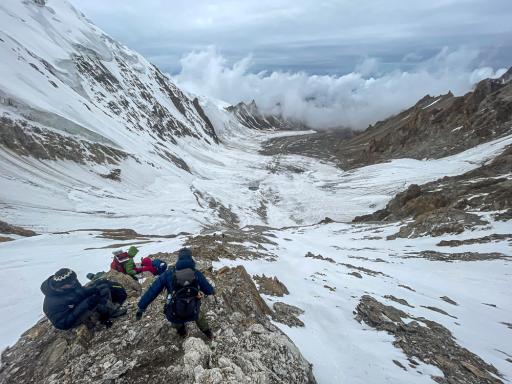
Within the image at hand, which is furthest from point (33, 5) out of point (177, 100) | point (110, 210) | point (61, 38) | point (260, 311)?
point (260, 311)

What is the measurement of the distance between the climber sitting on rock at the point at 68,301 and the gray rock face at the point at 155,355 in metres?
0.37

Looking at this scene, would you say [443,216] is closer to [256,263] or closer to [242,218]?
[256,263]

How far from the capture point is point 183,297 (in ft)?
20.9

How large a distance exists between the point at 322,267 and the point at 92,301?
15892 millimetres

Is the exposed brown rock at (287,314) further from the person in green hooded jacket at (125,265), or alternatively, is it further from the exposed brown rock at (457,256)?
the exposed brown rock at (457,256)

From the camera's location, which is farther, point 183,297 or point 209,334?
point 209,334

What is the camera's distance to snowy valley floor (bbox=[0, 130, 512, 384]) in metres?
9.05

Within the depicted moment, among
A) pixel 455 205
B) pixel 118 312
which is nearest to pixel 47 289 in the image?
pixel 118 312

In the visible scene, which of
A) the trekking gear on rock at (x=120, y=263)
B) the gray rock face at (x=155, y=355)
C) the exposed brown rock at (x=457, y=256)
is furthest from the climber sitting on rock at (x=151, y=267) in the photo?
the exposed brown rock at (x=457, y=256)

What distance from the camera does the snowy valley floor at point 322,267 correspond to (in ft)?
29.7

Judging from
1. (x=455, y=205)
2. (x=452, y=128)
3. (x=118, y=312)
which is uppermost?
(x=452, y=128)

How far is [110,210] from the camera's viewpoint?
44844mm

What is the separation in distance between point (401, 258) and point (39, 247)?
26.3m

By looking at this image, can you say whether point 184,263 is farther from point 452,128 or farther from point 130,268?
Result: point 452,128
